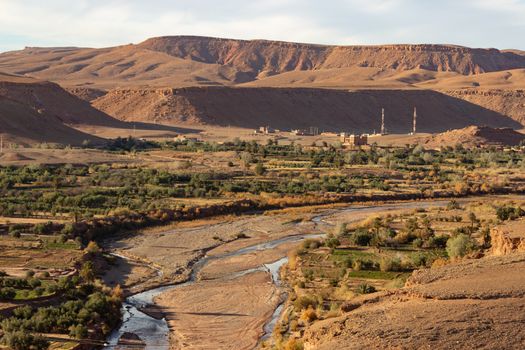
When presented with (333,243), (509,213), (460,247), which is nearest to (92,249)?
(333,243)

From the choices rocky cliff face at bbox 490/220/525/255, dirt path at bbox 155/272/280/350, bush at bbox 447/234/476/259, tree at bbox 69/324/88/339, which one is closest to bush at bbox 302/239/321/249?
dirt path at bbox 155/272/280/350

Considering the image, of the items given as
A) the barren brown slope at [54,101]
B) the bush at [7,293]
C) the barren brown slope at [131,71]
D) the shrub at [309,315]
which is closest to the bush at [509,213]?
the shrub at [309,315]

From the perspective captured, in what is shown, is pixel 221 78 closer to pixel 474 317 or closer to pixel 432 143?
pixel 432 143

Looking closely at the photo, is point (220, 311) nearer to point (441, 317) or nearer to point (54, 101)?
point (441, 317)

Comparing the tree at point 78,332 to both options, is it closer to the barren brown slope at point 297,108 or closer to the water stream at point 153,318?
the water stream at point 153,318

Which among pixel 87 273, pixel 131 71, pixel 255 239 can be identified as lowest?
pixel 255 239

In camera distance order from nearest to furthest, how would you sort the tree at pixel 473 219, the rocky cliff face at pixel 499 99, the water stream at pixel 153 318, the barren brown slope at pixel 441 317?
the barren brown slope at pixel 441 317
the water stream at pixel 153 318
the tree at pixel 473 219
the rocky cliff face at pixel 499 99
